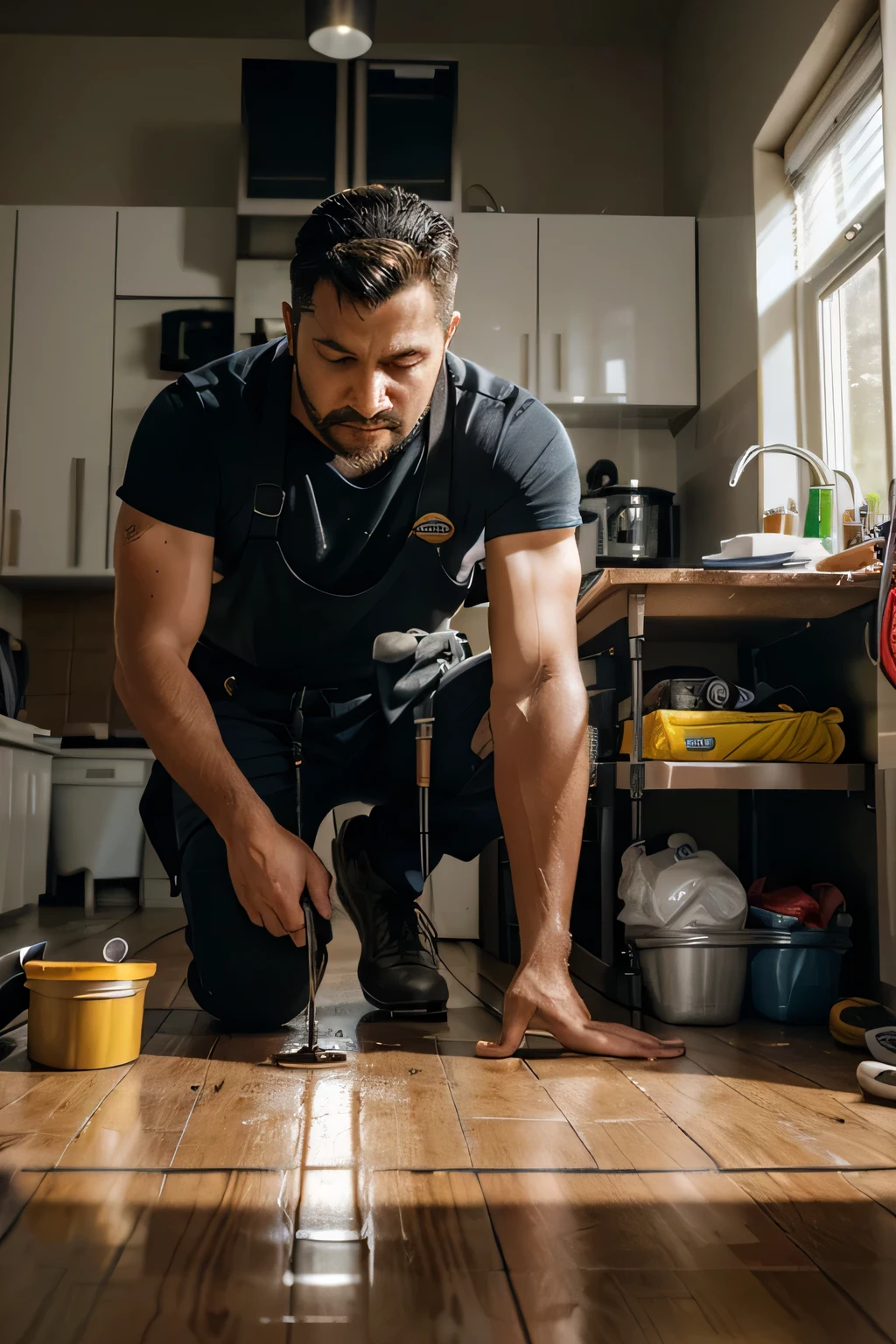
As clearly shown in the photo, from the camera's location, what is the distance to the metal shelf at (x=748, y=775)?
1920mm

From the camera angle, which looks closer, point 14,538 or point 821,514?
point 821,514

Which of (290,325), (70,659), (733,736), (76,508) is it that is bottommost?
(733,736)

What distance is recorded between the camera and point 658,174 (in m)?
4.41

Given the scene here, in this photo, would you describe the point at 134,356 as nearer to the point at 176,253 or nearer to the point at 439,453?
the point at 176,253

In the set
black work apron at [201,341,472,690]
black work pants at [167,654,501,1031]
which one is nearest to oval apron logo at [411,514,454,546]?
black work apron at [201,341,472,690]

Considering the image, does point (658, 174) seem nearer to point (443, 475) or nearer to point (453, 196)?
point (453, 196)

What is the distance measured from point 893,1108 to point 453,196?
11.1ft

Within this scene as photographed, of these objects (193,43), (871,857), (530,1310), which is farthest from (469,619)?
(530,1310)

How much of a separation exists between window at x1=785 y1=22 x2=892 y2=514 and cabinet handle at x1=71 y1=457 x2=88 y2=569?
2.41m

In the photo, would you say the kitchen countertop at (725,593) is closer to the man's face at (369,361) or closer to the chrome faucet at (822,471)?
the chrome faucet at (822,471)

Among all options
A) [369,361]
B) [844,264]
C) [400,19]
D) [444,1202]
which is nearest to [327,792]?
[369,361]

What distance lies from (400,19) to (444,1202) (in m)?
4.49

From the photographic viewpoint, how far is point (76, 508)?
4.05 meters

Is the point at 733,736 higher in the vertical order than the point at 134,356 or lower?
lower
